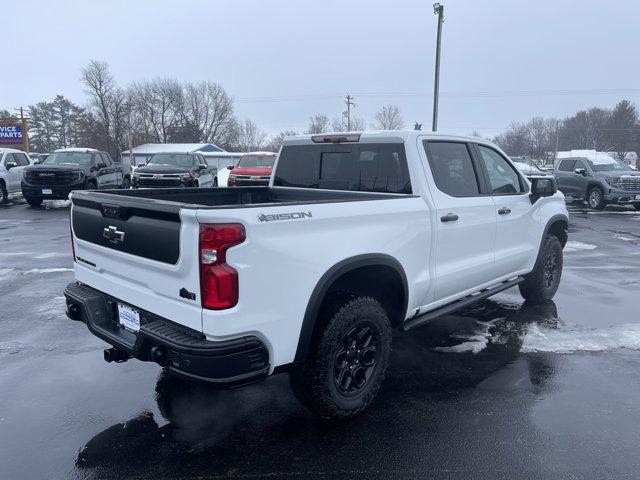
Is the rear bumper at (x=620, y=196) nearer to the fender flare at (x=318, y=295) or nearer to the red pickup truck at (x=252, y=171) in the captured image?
the red pickup truck at (x=252, y=171)

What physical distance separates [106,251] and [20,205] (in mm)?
17733

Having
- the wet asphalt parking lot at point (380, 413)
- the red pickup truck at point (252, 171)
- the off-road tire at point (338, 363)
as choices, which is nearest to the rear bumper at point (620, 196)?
the red pickup truck at point (252, 171)

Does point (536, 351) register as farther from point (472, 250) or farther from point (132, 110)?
point (132, 110)

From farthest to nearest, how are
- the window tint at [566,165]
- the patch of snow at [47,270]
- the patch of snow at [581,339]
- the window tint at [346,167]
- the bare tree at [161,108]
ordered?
the bare tree at [161,108], the window tint at [566,165], the patch of snow at [47,270], the patch of snow at [581,339], the window tint at [346,167]

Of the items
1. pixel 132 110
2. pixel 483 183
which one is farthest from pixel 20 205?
pixel 132 110

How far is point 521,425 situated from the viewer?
3467mm

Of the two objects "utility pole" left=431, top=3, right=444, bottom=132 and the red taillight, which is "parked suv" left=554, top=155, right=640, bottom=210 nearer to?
"utility pole" left=431, top=3, right=444, bottom=132

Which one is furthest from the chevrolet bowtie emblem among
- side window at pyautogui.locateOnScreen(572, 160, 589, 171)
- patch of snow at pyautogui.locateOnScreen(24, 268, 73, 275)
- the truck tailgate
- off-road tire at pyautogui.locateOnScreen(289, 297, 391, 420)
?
side window at pyautogui.locateOnScreen(572, 160, 589, 171)

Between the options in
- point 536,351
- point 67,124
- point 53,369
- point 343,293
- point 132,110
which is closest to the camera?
point 343,293

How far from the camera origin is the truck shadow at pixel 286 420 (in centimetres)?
305

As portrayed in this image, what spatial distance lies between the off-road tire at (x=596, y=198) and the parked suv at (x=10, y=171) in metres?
21.4

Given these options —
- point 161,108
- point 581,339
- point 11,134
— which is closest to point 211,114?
point 161,108

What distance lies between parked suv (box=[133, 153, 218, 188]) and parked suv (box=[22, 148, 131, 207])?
140 cm

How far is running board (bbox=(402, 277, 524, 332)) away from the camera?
4000 mm
